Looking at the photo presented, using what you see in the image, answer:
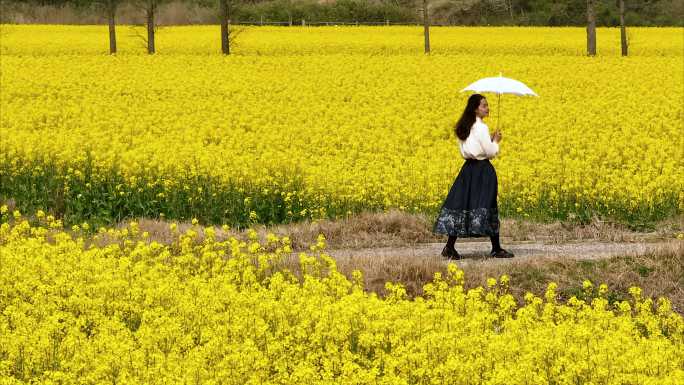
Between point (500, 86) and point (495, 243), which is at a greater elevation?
point (500, 86)

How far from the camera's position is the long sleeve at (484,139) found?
1175cm

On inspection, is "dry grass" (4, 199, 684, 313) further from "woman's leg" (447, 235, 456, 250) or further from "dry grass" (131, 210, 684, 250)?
"woman's leg" (447, 235, 456, 250)

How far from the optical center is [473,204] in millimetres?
11922

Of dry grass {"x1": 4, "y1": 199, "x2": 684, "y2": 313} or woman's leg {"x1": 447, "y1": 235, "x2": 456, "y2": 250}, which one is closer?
dry grass {"x1": 4, "y1": 199, "x2": 684, "y2": 313}

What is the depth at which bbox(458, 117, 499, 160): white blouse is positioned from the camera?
1177cm

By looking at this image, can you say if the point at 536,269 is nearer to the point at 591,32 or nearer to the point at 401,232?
the point at 401,232

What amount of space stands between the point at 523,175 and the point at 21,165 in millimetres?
7798

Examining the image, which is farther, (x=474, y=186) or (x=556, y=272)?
(x=474, y=186)

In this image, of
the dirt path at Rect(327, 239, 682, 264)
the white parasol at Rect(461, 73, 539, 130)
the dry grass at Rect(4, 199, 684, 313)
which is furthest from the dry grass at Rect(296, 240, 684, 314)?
the white parasol at Rect(461, 73, 539, 130)

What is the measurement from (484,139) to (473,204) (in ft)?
2.21

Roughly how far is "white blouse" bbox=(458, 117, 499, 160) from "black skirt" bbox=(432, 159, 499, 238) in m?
0.11

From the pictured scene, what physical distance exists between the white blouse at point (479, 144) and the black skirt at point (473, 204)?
0.36 feet

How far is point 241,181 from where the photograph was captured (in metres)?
16.6

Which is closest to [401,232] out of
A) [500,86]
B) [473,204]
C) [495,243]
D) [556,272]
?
[495,243]
